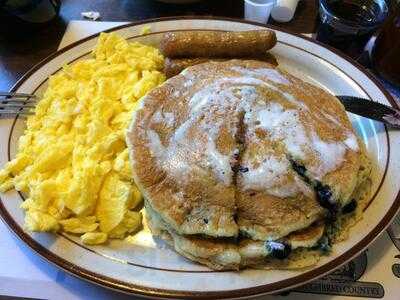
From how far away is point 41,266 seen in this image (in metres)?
1.69

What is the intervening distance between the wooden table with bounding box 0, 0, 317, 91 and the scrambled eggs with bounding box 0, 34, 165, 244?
1.78ft

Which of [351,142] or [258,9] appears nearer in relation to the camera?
[351,142]

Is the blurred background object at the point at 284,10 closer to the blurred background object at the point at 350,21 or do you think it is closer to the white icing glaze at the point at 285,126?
the blurred background object at the point at 350,21

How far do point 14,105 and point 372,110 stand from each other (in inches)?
68.8

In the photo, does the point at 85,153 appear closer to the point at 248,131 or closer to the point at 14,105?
the point at 14,105

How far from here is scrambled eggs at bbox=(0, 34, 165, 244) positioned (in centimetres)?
167

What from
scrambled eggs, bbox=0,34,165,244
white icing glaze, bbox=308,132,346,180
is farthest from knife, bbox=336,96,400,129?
scrambled eggs, bbox=0,34,165,244

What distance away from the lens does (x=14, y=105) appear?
201 cm

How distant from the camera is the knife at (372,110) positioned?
6.25ft

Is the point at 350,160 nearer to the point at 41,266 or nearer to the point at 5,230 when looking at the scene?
the point at 41,266

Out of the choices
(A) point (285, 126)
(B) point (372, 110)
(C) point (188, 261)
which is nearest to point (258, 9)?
(B) point (372, 110)

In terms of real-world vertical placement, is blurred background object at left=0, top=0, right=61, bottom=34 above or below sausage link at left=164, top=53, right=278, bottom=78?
below

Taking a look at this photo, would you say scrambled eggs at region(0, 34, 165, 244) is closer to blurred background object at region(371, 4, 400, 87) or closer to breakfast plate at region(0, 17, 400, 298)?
breakfast plate at region(0, 17, 400, 298)

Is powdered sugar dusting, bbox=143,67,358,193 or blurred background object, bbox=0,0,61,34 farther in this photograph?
blurred background object, bbox=0,0,61,34
